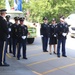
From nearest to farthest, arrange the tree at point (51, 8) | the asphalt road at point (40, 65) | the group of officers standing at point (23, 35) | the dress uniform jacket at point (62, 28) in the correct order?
1. the asphalt road at point (40, 65)
2. the group of officers standing at point (23, 35)
3. the dress uniform jacket at point (62, 28)
4. the tree at point (51, 8)

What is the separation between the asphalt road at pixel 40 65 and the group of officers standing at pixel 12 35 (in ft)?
1.50

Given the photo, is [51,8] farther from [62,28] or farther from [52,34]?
[62,28]

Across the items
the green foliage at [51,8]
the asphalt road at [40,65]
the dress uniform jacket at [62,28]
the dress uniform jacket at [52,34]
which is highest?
the green foliage at [51,8]

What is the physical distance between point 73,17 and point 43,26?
32.8 ft

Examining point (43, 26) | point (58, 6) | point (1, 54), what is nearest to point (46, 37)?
point (43, 26)

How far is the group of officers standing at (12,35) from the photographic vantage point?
11.1 meters

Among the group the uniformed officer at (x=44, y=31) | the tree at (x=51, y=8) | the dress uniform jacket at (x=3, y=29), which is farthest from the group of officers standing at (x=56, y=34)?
the tree at (x=51, y=8)

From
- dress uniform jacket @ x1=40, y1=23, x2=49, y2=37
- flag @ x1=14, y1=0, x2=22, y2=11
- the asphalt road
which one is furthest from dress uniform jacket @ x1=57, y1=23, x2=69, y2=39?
flag @ x1=14, y1=0, x2=22, y2=11

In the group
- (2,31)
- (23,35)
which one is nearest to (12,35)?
(23,35)

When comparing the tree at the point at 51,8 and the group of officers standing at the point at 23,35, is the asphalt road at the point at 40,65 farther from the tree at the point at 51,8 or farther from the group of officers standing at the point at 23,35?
the tree at the point at 51,8

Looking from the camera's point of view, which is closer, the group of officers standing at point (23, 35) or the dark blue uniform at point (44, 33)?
the group of officers standing at point (23, 35)

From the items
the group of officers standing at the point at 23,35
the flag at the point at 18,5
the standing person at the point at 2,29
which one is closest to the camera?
the standing person at the point at 2,29

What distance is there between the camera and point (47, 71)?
10.9 meters

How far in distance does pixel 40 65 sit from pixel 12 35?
8.16ft
